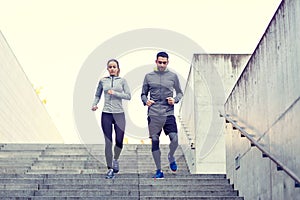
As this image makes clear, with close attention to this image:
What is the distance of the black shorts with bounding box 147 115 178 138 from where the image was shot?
8.38 meters

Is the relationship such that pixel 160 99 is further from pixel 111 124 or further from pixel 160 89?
pixel 111 124

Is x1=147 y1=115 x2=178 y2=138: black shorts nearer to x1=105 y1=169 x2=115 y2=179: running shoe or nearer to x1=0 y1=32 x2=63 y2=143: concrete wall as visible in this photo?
x1=105 y1=169 x2=115 y2=179: running shoe

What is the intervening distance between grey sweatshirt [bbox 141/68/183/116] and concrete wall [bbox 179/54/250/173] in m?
3.17

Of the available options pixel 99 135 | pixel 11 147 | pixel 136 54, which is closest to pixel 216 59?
pixel 136 54

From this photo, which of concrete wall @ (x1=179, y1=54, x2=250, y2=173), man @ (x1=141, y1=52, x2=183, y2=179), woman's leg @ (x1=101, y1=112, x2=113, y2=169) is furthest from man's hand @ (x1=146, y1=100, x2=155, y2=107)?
concrete wall @ (x1=179, y1=54, x2=250, y2=173)

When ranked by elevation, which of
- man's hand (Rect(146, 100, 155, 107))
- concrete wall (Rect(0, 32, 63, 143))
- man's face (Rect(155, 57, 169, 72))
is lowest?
man's hand (Rect(146, 100, 155, 107))

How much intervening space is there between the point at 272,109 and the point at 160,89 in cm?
203

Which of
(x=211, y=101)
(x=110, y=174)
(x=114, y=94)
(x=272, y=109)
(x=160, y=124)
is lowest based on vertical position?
(x=110, y=174)

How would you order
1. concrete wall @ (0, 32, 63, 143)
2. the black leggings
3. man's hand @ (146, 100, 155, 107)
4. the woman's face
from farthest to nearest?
concrete wall @ (0, 32, 63, 143), the woman's face, the black leggings, man's hand @ (146, 100, 155, 107)

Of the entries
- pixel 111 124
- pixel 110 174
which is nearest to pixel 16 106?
pixel 110 174

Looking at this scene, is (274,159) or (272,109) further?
(272,109)

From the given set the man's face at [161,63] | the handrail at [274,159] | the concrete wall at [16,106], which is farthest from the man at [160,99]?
the concrete wall at [16,106]

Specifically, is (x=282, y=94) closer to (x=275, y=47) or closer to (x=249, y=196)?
(x=275, y=47)

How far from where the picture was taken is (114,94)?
28.1ft
